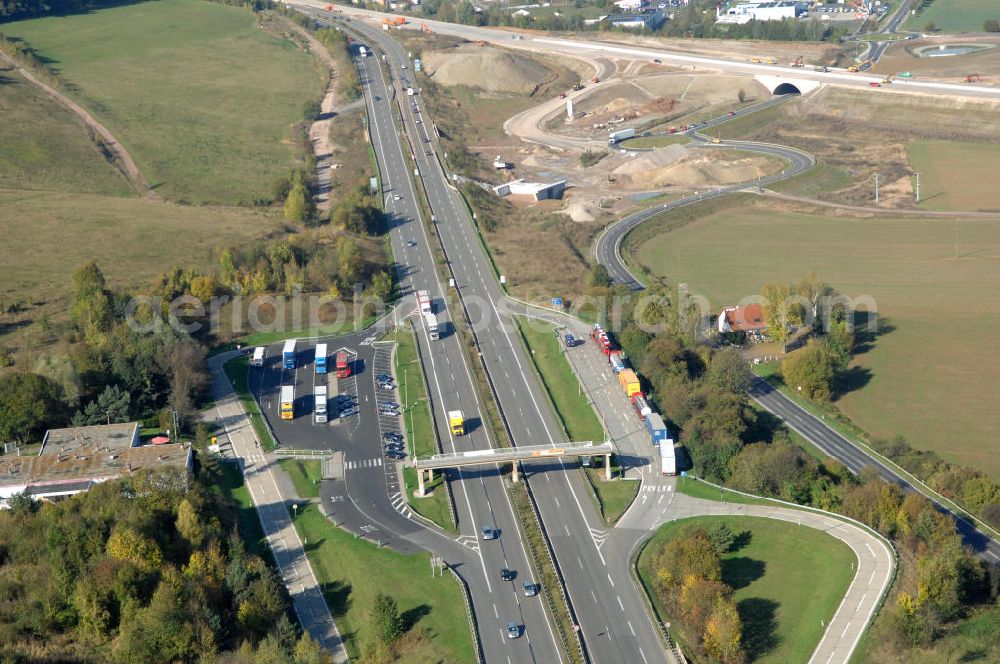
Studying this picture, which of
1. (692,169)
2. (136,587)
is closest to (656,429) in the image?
(136,587)

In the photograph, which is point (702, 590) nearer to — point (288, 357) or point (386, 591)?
point (386, 591)

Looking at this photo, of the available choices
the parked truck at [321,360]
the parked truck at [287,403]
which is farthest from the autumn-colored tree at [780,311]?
the parked truck at [287,403]

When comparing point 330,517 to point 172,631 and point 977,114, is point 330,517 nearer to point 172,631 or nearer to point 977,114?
point 172,631

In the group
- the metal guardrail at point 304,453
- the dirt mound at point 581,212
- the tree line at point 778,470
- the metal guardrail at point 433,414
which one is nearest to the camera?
the tree line at point 778,470

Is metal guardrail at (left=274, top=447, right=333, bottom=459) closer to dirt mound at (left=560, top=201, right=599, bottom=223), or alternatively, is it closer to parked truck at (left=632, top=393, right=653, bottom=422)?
parked truck at (left=632, top=393, right=653, bottom=422)

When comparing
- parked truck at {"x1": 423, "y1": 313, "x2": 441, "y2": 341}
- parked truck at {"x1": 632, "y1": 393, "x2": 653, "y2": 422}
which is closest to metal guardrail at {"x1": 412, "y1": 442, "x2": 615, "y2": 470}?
parked truck at {"x1": 632, "y1": 393, "x2": 653, "y2": 422}

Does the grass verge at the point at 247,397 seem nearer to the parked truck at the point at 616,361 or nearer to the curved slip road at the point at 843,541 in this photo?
the curved slip road at the point at 843,541
